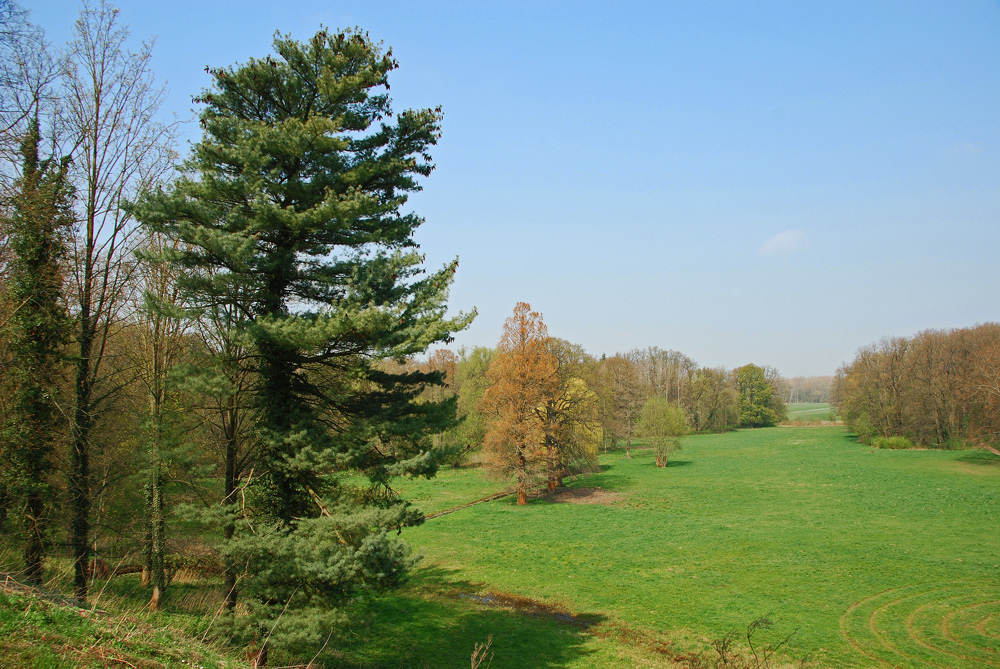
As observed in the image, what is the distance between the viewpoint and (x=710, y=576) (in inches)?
766

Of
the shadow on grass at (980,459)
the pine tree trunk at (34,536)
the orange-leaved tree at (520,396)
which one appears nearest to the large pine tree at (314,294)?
the pine tree trunk at (34,536)

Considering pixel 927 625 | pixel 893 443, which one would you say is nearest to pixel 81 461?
A: pixel 927 625

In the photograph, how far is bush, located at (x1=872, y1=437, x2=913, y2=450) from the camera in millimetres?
58181

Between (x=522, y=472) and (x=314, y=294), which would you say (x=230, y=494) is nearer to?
(x=314, y=294)

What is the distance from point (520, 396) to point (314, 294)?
23290 mm

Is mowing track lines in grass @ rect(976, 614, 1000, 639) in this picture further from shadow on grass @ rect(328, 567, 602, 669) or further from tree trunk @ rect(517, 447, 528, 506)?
tree trunk @ rect(517, 447, 528, 506)

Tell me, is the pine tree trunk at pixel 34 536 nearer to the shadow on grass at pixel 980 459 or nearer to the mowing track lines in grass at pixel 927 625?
the mowing track lines in grass at pixel 927 625

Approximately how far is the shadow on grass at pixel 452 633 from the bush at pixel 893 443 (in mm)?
58314

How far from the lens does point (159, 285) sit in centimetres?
1380

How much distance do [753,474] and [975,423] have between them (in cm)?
2878

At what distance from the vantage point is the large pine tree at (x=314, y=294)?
939cm

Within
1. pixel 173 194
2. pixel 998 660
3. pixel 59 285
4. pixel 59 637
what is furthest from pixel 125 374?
pixel 998 660

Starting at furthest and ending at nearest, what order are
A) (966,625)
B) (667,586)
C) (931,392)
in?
(931,392), (667,586), (966,625)

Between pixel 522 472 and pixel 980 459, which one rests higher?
pixel 522 472
